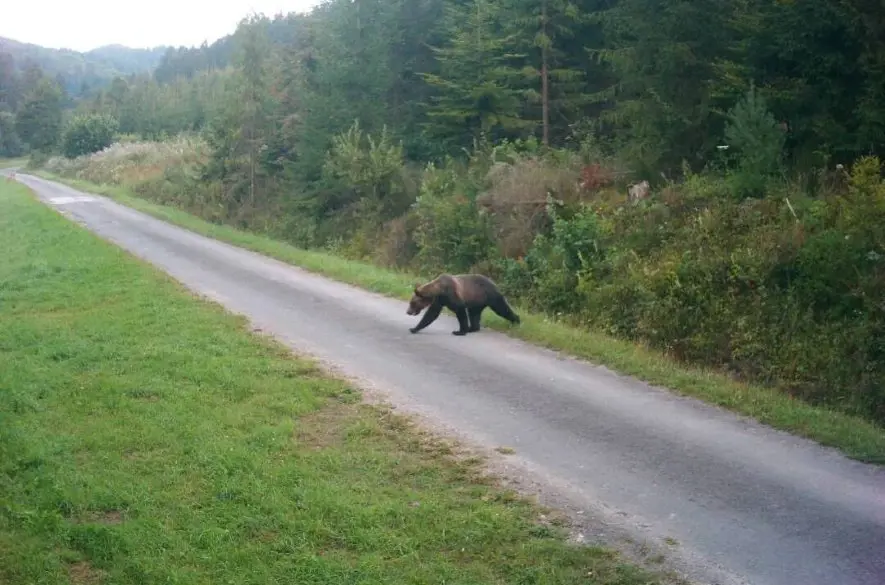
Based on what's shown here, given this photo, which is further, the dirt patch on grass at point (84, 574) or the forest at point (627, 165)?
the forest at point (627, 165)

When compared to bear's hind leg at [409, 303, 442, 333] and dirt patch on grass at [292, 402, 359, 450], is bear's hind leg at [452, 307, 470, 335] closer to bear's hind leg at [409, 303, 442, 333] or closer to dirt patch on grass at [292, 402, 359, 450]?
bear's hind leg at [409, 303, 442, 333]

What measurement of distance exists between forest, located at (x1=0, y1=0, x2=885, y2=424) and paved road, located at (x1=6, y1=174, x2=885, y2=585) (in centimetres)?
276

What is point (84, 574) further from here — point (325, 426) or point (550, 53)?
point (550, 53)

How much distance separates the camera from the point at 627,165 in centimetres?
1764

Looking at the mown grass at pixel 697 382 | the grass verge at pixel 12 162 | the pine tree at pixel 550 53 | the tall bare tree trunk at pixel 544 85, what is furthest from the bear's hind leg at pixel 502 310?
the grass verge at pixel 12 162

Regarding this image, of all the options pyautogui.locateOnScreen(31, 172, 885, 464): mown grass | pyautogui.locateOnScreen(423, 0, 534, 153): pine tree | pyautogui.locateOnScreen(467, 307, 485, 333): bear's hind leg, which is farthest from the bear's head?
pyautogui.locateOnScreen(423, 0, 534, 153): pine tree

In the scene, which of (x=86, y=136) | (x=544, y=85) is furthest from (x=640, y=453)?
(x=86, y=136)

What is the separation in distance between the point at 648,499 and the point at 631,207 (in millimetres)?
10291

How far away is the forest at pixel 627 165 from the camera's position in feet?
39.2

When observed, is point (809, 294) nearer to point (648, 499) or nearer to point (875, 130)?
point (875, 130)

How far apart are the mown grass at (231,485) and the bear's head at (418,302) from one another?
→ 2533 mm

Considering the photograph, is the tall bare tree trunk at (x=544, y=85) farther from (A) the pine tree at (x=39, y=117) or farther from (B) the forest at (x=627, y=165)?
(A) the pine tree at (x=39, y=117)

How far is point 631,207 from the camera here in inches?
637

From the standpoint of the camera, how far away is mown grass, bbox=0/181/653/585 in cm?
567
